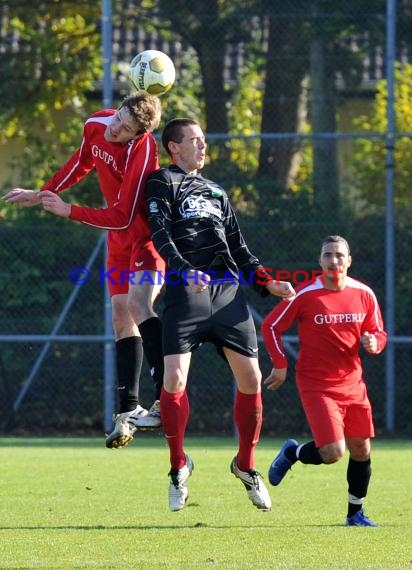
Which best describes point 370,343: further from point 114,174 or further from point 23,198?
point 23,198

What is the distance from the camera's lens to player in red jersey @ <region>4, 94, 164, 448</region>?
7.38 meters

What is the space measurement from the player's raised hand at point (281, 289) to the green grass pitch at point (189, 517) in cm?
135

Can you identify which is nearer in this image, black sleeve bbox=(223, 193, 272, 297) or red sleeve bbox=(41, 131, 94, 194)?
black sleeve bbox=(223, 193, 272, 297)

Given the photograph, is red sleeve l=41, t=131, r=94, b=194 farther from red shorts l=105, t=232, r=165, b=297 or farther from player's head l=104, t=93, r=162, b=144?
red shorts l=105, t=232, r=165, b=297

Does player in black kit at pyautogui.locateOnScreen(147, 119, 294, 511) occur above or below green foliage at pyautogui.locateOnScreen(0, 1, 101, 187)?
below

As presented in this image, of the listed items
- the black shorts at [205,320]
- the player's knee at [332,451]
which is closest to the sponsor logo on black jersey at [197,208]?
the black shorts at [205,320]

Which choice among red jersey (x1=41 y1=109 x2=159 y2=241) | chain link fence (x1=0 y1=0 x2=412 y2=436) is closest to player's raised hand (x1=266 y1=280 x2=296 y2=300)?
red jersey (x1=41 y1=109 x2=159 y2=241)

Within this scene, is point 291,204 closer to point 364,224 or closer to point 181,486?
point 364,224

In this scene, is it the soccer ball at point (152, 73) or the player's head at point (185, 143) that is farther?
the soccer ball at point (152, 73)

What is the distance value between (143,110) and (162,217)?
725 millimetres

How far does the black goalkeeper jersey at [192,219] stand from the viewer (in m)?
7.23

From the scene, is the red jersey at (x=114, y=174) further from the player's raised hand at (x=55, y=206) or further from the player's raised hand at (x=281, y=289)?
the player's raised hand at (x=281, y=289)

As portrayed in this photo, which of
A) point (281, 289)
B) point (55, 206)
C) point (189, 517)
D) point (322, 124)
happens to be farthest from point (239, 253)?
point (322, 124)

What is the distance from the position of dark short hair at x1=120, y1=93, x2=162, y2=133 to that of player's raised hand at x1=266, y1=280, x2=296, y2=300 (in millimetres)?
1199
